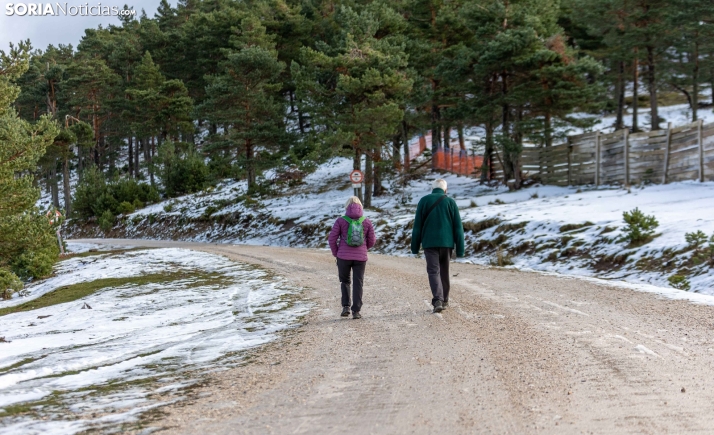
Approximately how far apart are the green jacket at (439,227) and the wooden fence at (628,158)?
13.3m

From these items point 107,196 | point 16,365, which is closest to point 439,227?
point 16,365

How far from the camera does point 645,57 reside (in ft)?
130

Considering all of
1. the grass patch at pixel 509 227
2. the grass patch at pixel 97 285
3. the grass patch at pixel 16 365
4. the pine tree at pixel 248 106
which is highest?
the pine tree at pixel 248 106

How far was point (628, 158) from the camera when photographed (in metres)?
23.0

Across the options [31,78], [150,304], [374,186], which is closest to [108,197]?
[374,186]

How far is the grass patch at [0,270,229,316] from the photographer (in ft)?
47.9

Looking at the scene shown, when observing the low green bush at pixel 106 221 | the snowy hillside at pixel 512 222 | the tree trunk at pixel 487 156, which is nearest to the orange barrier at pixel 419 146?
the snowy hillside at pixel 512 222

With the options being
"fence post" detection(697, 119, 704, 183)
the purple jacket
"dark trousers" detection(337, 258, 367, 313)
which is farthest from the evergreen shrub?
"dark trousers" detection(337, 258, 367, 313)

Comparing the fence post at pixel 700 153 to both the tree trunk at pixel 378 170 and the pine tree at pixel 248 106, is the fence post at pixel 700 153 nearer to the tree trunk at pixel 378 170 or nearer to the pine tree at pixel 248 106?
the tree trunk at pixel 378 170

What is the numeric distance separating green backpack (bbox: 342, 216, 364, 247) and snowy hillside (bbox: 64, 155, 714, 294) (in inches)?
247

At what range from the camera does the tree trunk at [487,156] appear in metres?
30.9

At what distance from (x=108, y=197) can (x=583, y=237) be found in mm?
40266

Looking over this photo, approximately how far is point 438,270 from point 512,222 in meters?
10.8

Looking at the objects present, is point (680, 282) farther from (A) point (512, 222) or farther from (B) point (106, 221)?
(B) point (106, 221)
